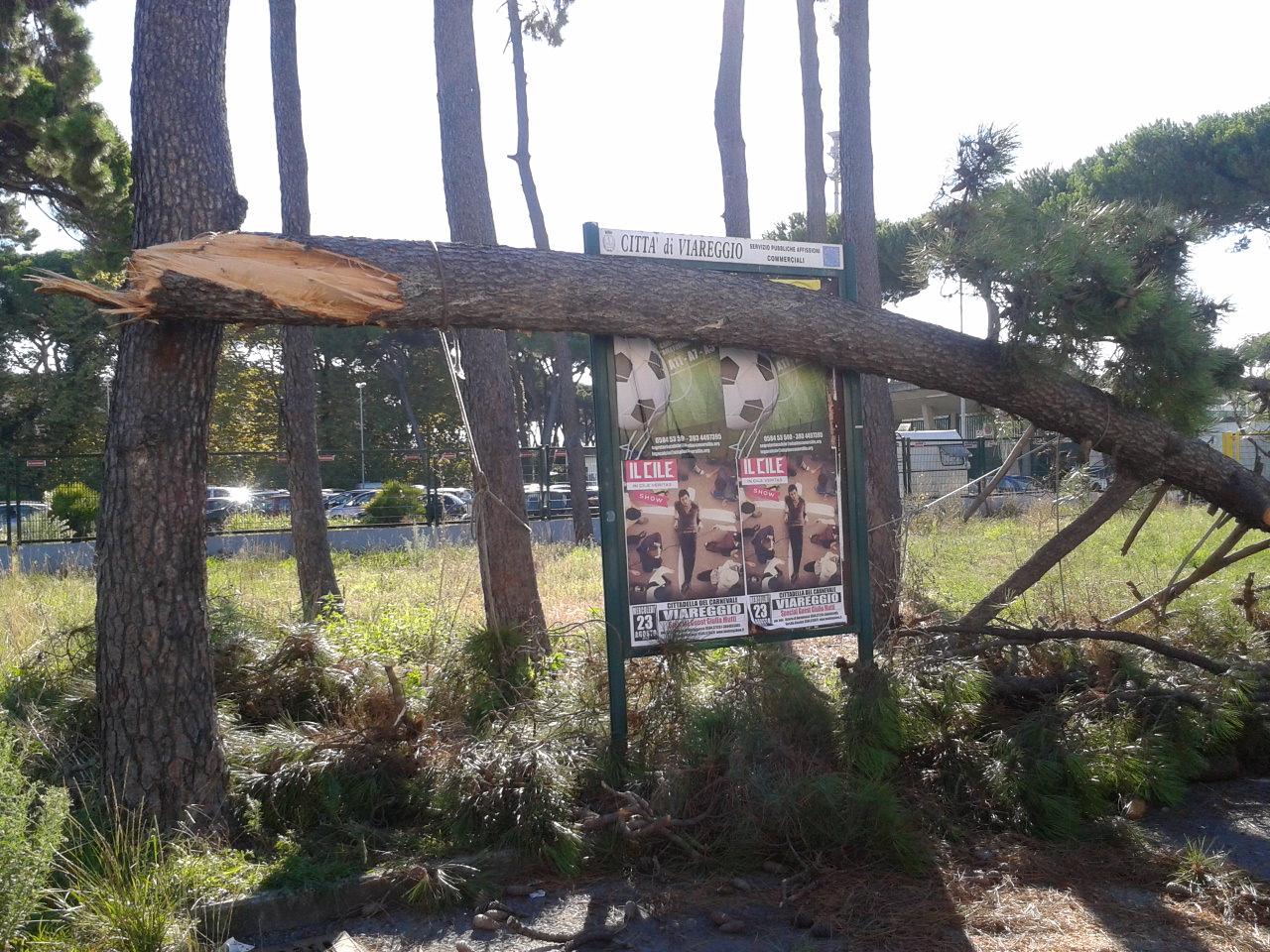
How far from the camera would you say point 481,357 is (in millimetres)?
8102

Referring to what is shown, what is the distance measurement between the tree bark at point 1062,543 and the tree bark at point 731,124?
5226 mm

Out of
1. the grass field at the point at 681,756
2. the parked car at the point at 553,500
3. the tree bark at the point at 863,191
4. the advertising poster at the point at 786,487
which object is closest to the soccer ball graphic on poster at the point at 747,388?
the advertising poster at the point at 786,487

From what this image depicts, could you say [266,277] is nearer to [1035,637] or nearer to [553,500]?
[1035,637]

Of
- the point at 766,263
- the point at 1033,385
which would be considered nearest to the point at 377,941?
the point at 766,263

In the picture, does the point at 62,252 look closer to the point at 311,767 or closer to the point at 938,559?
the point at 938,559

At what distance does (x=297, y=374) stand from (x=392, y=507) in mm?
13945

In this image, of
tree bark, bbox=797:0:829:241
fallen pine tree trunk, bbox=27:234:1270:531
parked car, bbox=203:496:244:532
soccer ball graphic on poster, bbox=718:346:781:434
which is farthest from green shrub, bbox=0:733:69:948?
parked car, bbox=203:496:244:532

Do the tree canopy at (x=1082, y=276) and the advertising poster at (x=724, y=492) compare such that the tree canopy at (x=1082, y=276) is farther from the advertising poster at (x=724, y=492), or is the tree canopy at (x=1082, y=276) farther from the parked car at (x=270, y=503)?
the parked car at (x=270, y=503)

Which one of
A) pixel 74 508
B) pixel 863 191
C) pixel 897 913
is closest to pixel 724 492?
pixel 897 913

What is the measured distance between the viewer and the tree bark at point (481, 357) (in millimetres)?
7789

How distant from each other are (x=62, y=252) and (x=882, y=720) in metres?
41.0

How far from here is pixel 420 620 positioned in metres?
7.83

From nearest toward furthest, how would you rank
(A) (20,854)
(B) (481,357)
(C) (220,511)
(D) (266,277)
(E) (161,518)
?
1. (A) (20,854)
2. (D) (266,277)
3. (E) (161,518)
4. (B) (481,357)
5. (C) (220,511)

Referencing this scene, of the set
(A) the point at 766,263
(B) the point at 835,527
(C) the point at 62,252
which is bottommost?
(B) the point at 835,527
